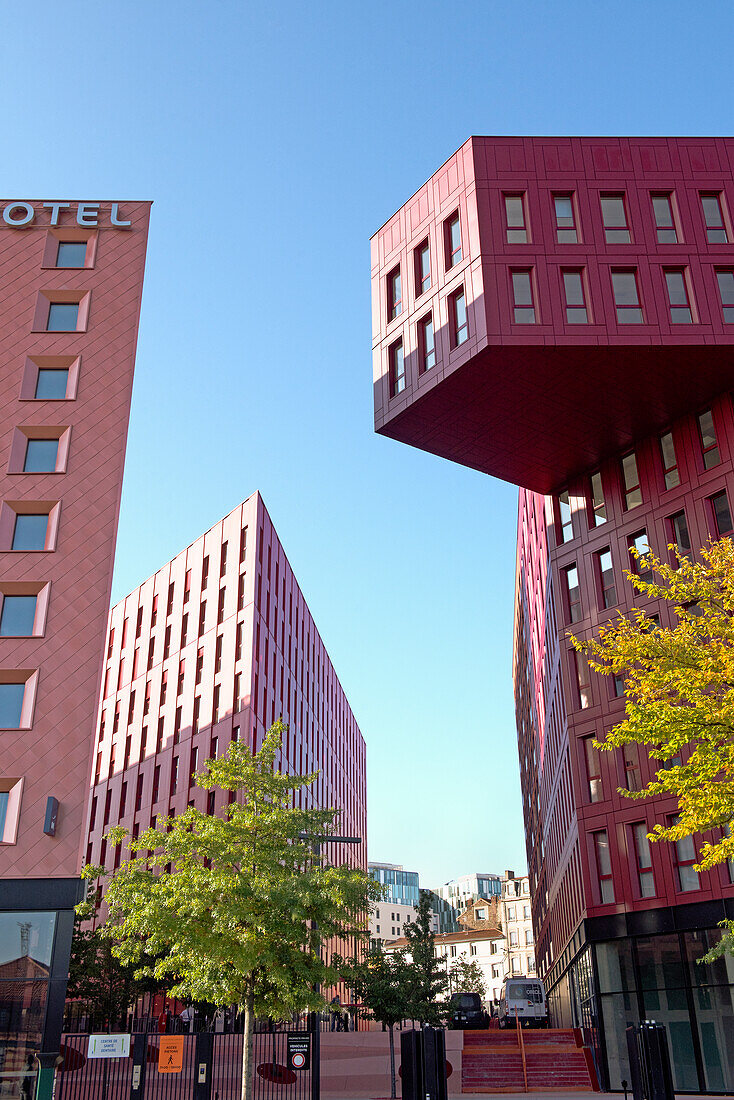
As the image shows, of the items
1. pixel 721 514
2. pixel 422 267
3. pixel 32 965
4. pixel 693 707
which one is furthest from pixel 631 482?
pixel 32 965

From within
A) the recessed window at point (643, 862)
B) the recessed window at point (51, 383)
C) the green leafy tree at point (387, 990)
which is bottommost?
the green leafy tree at point (387, 990)

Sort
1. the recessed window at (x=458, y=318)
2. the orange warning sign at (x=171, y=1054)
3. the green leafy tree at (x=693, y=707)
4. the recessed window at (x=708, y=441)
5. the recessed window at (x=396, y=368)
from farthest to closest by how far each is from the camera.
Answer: the recessed window at (x=396, y=368)
the recessed window at (x=458, y=318)
the recessed window at (x=708, y=441)
the orange warning sign at (x=171, y=1054)
the green leafy tree at (x=693, y=707)

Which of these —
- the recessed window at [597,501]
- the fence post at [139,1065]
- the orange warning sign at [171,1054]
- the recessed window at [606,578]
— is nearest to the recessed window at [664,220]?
the recessed window at [597,501]

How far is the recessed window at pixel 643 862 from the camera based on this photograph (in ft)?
108

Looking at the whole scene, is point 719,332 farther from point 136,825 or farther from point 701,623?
point 136,825

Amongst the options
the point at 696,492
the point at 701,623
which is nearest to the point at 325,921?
the point at 701,623

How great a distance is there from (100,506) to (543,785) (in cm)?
3861

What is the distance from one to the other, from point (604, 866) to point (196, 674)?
30.9 m

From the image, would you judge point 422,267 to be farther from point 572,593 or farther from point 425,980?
point 425,980

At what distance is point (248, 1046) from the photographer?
24250 millimetres

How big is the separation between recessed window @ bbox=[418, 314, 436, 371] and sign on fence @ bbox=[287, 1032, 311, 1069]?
23470 millimetres

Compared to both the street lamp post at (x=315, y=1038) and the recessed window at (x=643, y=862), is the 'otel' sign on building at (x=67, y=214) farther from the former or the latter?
the recessed window at (x=643, y=862)

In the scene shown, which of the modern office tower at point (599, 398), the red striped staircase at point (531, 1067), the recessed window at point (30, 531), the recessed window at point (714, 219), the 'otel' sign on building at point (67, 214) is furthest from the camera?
the 'otel' sign on building at point (67, 214)

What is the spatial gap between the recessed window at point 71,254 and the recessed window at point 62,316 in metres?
1.81
